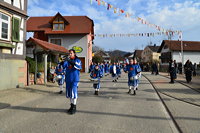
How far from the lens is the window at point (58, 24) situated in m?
28.1

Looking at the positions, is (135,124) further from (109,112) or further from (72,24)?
(72,24)

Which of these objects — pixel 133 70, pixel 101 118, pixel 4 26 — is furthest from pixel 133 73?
pixel 4 26

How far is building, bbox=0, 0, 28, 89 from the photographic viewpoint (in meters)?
10.2

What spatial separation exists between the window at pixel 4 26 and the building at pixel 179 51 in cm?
3556

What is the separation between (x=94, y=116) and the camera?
5375 mm

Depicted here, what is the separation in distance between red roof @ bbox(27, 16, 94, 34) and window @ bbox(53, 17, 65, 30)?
2.37 feet

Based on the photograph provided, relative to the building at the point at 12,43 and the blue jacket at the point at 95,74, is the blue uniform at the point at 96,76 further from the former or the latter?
the building at the point at 12,43

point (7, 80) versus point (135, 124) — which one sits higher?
point (7, 80)

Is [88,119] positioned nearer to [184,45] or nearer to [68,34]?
[68,34]

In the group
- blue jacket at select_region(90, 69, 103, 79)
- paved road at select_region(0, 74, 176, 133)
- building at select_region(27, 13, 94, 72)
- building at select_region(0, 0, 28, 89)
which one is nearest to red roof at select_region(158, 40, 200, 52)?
building at select_region(27, 13, 94, 72)

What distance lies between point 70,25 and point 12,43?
18.4 meters

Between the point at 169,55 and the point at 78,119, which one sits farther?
the point at 169,55

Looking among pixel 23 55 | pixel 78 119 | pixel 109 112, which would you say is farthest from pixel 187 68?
pixel 23 55

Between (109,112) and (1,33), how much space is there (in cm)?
832
